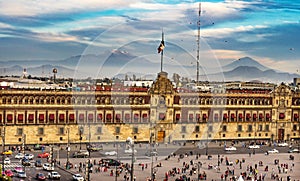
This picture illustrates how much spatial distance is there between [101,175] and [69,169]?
182 inches

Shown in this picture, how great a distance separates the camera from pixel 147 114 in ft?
311

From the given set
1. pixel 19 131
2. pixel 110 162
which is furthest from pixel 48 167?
pixel 19 131

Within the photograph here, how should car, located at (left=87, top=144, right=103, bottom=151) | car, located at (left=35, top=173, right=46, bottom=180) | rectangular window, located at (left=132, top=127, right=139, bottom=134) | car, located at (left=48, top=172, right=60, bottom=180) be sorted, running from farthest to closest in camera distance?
rectangular window, located at (left=132, top=127, right=139, bottom=134) → car, located at (left=87, top=144, right=103, bottom=151) → car, located at (left=48, top=172, right=60, bottom=180) → car, located at (left=35, top=173, right=46, bottom=180)

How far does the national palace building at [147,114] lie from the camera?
86.9m

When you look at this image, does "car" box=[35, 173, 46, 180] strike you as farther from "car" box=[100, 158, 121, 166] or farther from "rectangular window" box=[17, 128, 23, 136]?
"rectangular window" box=[17, 128, 23, 136]

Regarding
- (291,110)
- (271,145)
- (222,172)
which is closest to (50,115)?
(222,172)

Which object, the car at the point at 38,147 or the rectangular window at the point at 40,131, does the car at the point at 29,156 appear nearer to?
the car at the point at 38,147

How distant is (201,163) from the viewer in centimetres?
7750

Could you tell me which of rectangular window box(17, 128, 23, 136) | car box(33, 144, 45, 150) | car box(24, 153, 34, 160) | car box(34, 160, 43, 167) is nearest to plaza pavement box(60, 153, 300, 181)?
car box(24, 153, 34, 160)

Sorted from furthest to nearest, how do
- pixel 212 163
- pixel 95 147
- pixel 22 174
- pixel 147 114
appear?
pixel 147 114
pixel 95 147
pixel 212 163
pixel 22 174

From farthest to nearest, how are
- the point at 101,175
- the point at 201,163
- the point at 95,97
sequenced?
1. the point at 95,97
2. the point at 201,163
3. the point at 101,175

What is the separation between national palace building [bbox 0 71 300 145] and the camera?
86938mm

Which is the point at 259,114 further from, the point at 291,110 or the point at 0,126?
the point at 0,126

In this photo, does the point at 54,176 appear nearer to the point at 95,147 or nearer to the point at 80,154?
the point at 80,154
